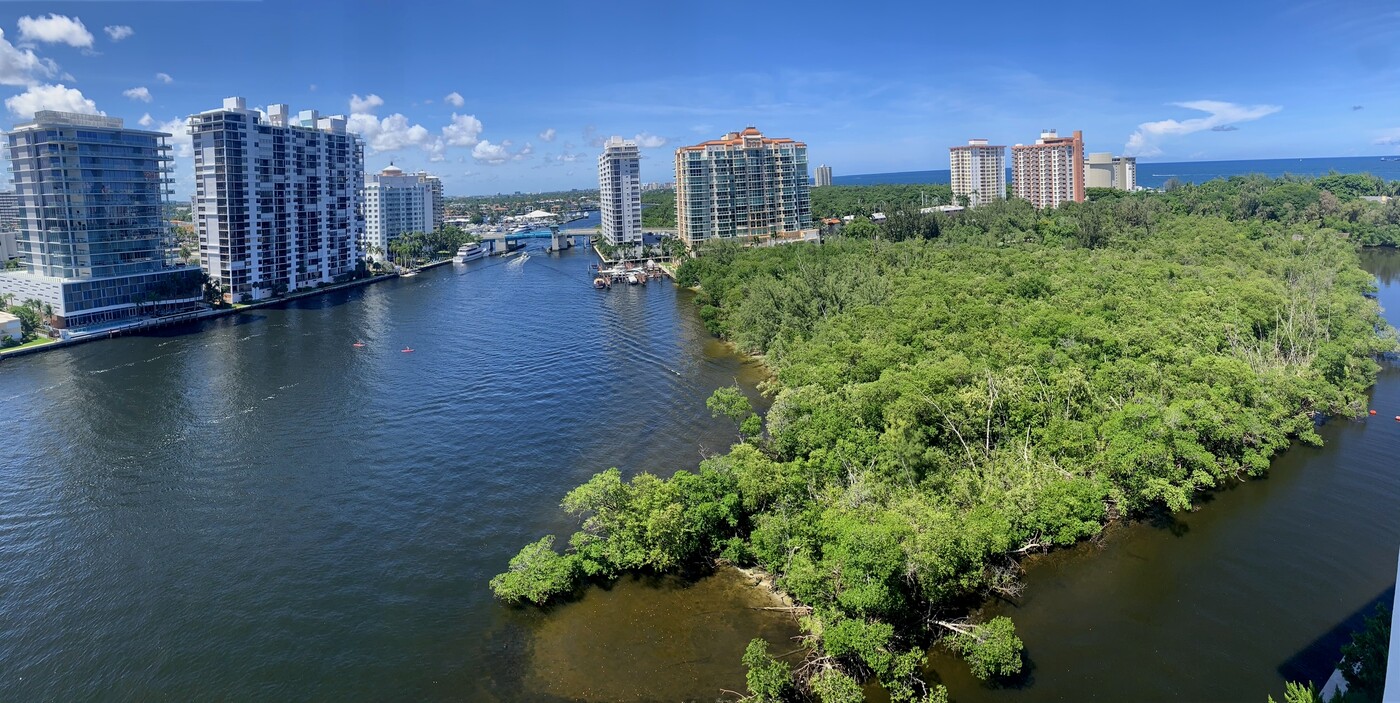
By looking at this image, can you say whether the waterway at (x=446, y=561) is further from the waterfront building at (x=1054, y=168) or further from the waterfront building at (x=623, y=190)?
the waterfront building at (x=1054, y=168)

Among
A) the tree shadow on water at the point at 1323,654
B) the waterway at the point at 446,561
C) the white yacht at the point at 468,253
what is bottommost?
Result: the tree shadow on water at the point at 1323,654

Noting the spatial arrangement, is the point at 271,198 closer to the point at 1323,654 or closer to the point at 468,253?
the point at 468,253

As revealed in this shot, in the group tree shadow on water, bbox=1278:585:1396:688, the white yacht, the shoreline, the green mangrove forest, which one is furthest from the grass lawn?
tree shadow on water, bbox=1278:585:1396:688

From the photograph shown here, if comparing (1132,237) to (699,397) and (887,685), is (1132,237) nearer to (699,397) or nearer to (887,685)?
(699,397)

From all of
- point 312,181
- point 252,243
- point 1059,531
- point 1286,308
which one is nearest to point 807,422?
point 1059,531

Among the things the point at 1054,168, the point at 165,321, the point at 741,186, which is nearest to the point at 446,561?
the point at 165,321

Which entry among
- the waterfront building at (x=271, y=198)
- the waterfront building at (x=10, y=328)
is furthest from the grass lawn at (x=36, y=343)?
the waterfront building at (x=271, y=198)
